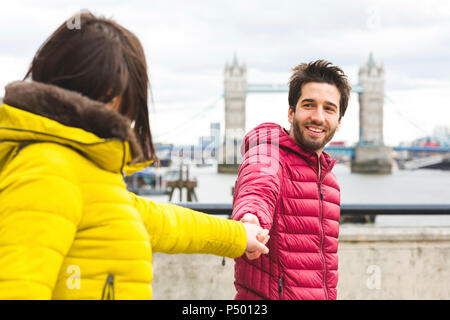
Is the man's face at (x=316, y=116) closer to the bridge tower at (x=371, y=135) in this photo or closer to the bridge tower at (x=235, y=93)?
the bridge tower at (x=235, y=93)

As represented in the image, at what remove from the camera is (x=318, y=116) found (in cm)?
164

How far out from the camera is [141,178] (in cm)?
4059

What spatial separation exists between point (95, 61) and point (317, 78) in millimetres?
932

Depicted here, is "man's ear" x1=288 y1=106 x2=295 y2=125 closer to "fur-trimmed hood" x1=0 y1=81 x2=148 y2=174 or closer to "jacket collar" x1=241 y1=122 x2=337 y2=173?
"jacket collar" x1=241 y1=122 x2=337 y2=173

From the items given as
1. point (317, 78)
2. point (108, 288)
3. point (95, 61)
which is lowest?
point (108, 288)

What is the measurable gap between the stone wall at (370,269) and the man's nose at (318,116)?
1261 mm

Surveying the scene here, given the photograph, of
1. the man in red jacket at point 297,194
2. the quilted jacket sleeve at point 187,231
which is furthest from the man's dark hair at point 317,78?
the quilted jacket sleeve at point 187,231

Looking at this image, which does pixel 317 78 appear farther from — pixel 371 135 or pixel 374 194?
pixel 371 135

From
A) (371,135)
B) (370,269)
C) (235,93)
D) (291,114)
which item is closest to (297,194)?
(291,114)

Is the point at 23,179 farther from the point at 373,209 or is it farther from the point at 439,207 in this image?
the point at 439,207

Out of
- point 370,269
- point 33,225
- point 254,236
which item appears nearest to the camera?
point 33,225

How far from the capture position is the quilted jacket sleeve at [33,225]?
0.76 m

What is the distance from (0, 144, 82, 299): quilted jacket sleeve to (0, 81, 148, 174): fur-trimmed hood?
0.18ft
